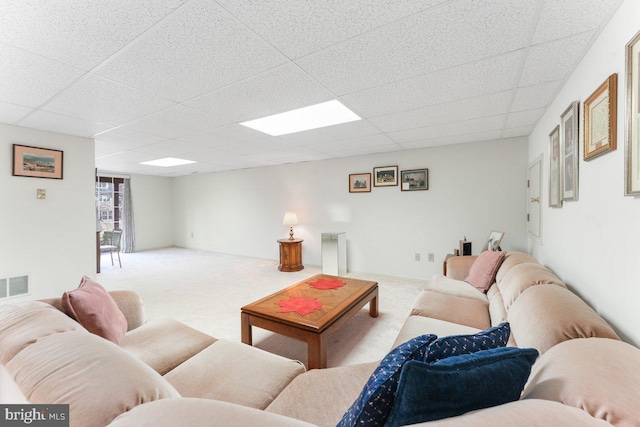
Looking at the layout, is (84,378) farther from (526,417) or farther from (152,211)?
(152,211)

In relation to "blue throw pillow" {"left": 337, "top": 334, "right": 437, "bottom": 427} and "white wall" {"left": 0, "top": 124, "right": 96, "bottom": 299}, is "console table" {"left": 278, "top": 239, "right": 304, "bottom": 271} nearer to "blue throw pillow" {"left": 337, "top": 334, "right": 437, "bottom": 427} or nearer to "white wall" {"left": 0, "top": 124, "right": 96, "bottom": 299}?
"white wall" {"left": 0, "top": 124, "right": 96, "bottom": 299}

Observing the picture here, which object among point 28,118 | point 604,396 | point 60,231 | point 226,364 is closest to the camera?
point 604,396

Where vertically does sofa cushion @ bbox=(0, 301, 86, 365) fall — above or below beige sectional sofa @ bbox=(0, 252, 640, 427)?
above

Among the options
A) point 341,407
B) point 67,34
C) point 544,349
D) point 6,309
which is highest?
point 67,34

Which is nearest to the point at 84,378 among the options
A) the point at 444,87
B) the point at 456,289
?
the point at 444,87

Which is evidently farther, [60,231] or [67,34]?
[60,231]

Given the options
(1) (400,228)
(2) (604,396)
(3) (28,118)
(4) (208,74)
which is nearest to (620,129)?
(2) (604,396)

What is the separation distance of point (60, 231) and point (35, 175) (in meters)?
0.70

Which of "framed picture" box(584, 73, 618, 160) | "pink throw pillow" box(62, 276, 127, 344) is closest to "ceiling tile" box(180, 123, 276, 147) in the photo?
"pink throw pillow" box(62, 276, 127, 344)

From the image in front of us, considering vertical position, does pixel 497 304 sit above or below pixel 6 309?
below

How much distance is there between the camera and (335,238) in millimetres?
4719

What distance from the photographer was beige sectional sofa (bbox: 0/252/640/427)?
62 cm

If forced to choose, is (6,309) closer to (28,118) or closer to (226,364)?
(226,364)

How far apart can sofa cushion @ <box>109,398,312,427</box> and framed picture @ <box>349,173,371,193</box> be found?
14.1ft
